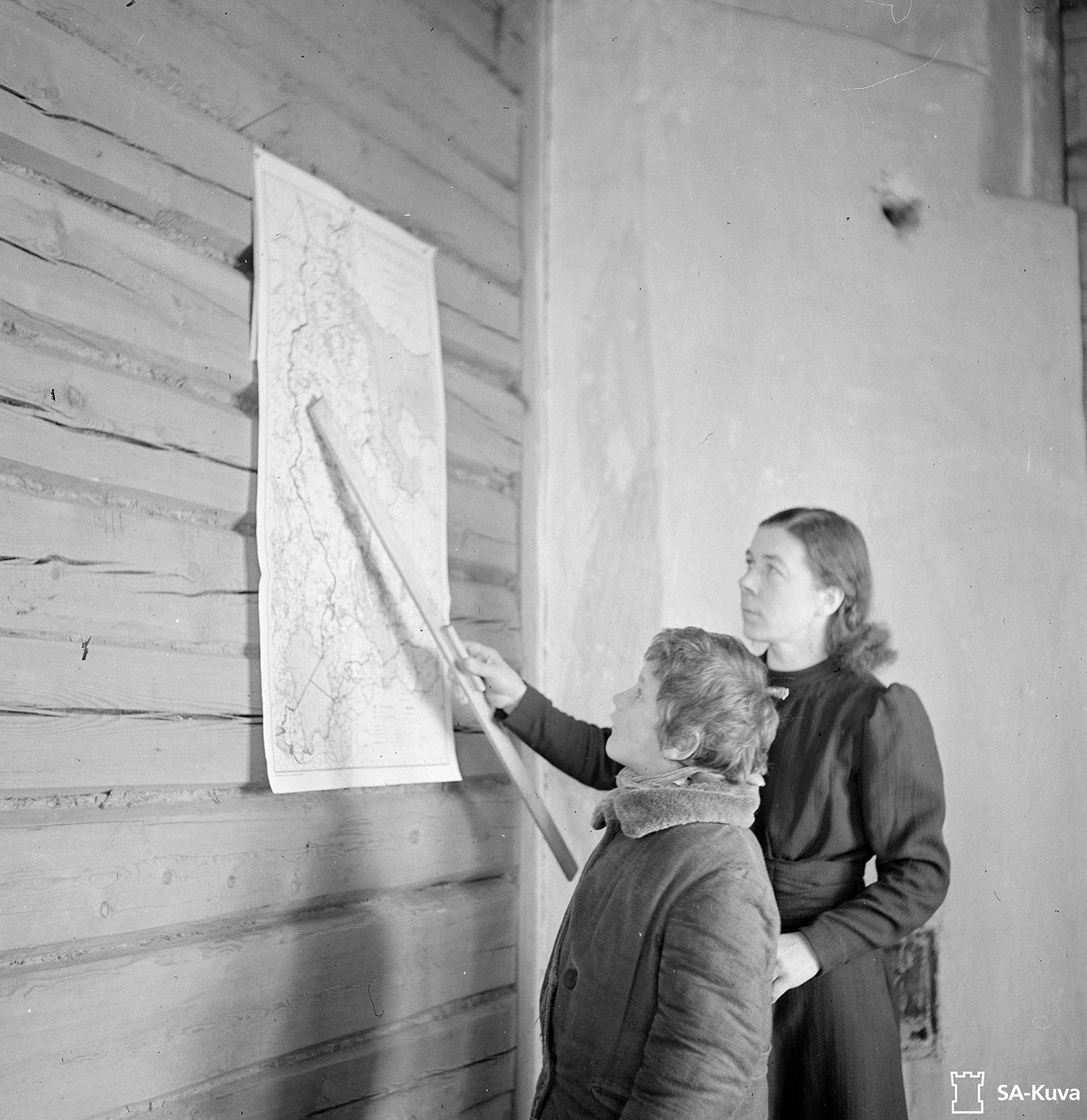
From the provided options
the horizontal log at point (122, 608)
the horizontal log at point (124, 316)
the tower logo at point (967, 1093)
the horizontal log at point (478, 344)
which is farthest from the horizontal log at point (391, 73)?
the tower logo at point (967, 1093)

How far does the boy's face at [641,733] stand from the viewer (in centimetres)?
167

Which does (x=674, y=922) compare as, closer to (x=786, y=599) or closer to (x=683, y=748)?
(x=683, y=748)

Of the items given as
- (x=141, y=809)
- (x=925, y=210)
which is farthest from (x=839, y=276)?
(x=141, y=809)

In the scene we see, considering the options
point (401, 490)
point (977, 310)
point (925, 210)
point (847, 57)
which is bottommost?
point (401, 490)

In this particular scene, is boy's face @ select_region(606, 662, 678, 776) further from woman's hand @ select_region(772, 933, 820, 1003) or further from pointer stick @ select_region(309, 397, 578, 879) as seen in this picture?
pointer stick @ select_region(309, 397, 578, 879)

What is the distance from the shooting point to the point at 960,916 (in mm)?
2750

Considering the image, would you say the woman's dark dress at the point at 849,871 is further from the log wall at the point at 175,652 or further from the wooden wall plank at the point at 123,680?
the wooden wall plank at the point at 123,680

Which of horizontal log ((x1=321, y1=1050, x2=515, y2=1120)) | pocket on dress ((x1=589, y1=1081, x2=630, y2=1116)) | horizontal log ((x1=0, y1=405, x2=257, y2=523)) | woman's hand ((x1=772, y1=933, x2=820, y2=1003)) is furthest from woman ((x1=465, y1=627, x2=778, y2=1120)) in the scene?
horizontal log ((x1=0, y1=405, x2=257, y2=523))

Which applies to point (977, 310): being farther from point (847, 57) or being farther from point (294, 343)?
point (294, 343)

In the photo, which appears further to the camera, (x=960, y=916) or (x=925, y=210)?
(x=925, y=210)

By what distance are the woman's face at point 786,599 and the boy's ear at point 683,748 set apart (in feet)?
1.53

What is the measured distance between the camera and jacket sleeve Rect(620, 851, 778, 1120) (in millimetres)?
1440

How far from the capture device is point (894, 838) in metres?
1.87

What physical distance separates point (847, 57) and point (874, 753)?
195cm
